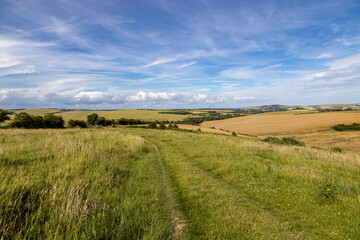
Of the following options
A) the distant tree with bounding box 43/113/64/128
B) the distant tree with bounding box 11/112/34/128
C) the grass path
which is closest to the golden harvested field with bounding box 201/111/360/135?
the grass path

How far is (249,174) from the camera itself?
939cm

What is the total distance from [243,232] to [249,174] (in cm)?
532

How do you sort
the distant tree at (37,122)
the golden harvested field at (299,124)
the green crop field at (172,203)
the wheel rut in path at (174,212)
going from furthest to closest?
1. the golden harvested field at (299,124)
2. the distant tree at (37,122)
3. the wheel rut in path at (174,212)
4. the green crop field at (172,203)

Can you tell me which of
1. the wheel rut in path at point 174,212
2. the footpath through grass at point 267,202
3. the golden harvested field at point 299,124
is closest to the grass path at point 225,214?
the footpath through grass at point 267,202

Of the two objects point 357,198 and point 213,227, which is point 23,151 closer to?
point 213,227

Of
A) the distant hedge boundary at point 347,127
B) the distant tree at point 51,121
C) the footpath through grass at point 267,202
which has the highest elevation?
the distant tree at point 51,121

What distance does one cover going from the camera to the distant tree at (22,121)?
4591cm

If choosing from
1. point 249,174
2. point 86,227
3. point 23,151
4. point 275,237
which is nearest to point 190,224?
point 275,237

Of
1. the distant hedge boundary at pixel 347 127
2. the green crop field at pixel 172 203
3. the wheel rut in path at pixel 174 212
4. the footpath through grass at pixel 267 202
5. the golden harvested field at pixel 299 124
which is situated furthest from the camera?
the golden harvested field at pixel 299 124

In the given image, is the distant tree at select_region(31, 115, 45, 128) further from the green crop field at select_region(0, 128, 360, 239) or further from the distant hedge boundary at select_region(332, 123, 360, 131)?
the distant hedge boundary at select_region(332, 123, 360, 131)

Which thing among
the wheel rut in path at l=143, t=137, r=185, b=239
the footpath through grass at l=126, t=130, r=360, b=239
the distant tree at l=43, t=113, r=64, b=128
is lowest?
the footpath through grass at l=126, t=130, r=360, b=239

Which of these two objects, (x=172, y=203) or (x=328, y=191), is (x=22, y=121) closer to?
(x=172, y=203)

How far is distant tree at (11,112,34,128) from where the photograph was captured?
45.9 meters

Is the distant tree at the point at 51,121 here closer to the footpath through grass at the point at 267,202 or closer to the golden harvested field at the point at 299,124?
the footpath through grass at the point at 267,202
